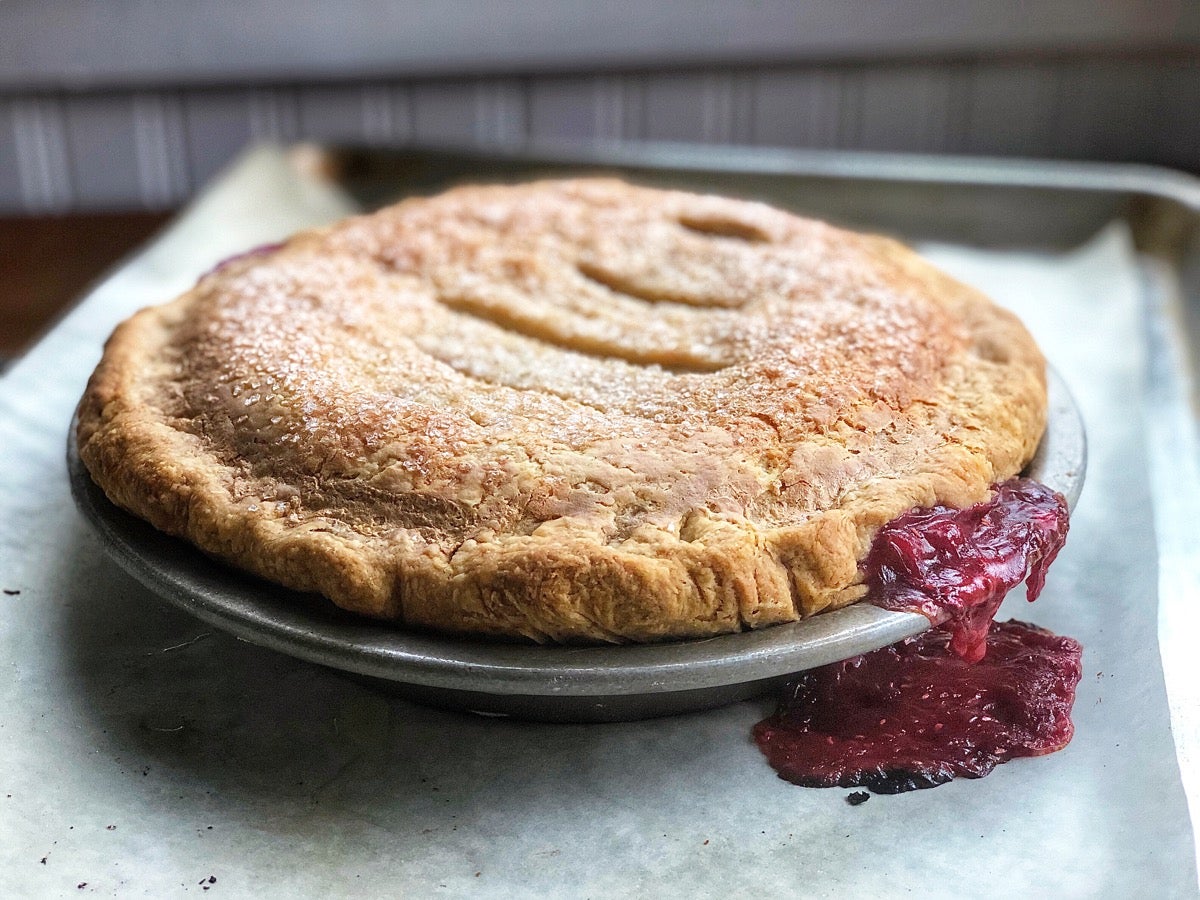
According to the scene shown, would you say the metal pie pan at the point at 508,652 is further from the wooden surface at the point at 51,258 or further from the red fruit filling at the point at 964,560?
the wooden surface at the point at 51,258

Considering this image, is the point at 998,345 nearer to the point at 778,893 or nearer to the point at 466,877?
the point at 778,893

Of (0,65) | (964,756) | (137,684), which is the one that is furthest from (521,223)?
(0,65)

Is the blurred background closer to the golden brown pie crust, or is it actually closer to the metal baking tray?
the golden brown pie crust

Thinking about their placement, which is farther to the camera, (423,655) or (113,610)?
(113,610)

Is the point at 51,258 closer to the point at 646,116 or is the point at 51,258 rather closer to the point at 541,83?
the point at 541,83

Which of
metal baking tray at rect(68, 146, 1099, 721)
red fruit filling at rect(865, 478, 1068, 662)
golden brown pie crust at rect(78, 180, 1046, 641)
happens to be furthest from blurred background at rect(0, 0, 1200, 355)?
red fruit filling at rect(865, 478, 1068, 662)

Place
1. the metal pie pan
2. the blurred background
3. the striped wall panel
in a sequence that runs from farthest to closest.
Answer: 1. the striped wall panel
2. the blurred background
3. the metal pie pan

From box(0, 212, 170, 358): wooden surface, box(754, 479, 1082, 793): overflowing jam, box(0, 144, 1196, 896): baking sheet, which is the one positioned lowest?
box(0, 212, 170, 358): wooden surface
